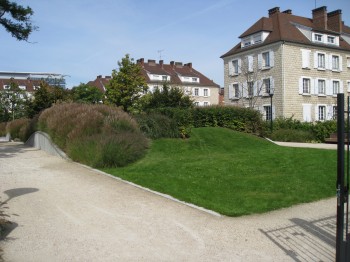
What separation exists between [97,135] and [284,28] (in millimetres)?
30449

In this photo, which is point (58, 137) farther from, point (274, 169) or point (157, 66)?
point (157, 66)

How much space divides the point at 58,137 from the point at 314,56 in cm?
3090

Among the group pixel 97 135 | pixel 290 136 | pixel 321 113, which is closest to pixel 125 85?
pixel 290 136

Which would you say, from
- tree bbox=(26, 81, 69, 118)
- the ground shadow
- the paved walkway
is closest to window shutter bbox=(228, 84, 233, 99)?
tree bbox=(26, 81, 69, 118)

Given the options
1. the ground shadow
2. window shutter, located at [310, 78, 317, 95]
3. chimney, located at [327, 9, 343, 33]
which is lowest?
the ground shadow

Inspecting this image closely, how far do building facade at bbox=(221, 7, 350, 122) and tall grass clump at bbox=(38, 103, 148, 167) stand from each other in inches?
957

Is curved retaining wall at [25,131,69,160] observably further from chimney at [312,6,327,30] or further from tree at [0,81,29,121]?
chimney at [312,6,327,30]

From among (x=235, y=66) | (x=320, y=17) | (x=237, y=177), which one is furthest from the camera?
(x=235, y=66)

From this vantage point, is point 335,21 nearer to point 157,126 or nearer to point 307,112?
point 307,112

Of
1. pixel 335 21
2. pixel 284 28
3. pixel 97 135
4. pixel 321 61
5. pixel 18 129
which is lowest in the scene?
pixel 97 135

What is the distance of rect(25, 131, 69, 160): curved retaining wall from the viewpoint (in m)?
15.7

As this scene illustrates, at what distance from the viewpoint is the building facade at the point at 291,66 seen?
37.0 meters

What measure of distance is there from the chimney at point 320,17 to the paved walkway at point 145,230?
38164 millimetres

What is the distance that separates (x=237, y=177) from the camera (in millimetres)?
10070
